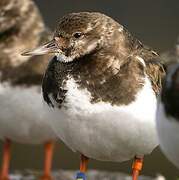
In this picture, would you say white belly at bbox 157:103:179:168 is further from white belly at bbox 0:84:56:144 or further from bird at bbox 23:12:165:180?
white belly at bbox 0:84:56:144

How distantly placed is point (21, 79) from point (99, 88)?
1.54 metres

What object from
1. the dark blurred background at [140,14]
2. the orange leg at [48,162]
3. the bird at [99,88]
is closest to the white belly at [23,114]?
the orange leg at [48,162]

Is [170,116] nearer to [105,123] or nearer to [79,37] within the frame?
[105,123]

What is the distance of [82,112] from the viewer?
6.93 metres

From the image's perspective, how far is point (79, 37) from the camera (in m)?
7.07

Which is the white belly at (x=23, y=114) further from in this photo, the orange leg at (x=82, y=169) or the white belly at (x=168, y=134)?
the white belly at (x=168, y=134)

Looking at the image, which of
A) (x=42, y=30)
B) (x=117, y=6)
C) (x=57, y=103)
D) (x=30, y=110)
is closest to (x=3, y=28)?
(x=42, y=30)

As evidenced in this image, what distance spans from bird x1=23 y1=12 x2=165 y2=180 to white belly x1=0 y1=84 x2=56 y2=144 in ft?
3.44

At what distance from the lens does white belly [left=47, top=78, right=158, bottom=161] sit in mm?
6926

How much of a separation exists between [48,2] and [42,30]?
10.4m

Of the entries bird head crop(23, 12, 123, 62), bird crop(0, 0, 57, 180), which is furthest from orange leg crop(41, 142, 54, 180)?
bird head crop(23, 12, 123, 62)

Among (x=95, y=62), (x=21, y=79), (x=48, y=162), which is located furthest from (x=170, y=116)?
(x=48, y=162)

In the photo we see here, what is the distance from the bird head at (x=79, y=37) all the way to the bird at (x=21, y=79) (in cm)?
116

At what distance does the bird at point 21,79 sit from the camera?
327 inches
